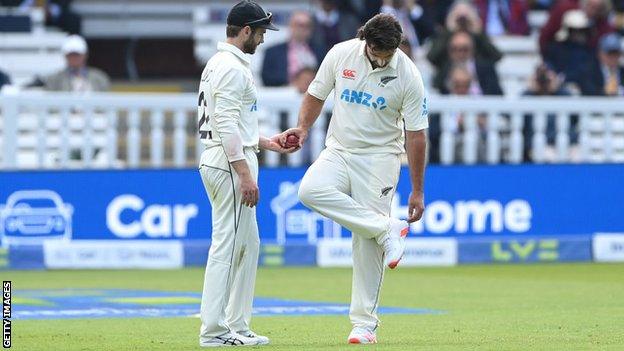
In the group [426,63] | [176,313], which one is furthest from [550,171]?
[176,313]

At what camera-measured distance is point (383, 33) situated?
9.10 metres

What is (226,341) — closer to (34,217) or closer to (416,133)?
(416,133)

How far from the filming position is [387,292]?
1336cm

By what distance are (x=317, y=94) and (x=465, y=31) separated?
9507 mm

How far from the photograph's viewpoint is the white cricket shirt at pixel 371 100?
9352 mm

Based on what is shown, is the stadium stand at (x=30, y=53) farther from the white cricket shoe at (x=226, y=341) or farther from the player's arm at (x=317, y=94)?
the white cricket shoe at (x=226, y=341)

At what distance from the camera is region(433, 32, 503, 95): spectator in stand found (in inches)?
724

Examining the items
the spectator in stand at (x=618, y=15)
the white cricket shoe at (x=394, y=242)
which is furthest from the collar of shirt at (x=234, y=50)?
the spectator in stand at (x=618, y=15)

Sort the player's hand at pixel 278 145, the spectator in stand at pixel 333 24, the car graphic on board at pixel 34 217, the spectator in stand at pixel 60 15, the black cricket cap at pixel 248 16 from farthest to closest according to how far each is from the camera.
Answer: the spectator in stand at pixel 60 15 → the spectator in stand at pixel 333 24 → the car graphic on board at pixel 34 217 → the player's hand at pixel 278 145 → the black cricket cap at pixel 248 16

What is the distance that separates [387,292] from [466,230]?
3443 mm

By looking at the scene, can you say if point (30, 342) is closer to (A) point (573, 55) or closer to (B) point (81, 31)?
(A) point (573, 55)

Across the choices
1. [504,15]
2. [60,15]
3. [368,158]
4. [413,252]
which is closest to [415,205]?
[368,158]

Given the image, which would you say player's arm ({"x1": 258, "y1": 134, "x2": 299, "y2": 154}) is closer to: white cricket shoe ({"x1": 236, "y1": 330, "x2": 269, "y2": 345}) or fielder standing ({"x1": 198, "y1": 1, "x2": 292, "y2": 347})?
fielder standing ({"x1": 198, "y1": 1, "x2": 292, "y2": 347})

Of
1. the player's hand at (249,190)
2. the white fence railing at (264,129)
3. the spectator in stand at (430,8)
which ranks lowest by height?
the white fence railing at (264,129)
